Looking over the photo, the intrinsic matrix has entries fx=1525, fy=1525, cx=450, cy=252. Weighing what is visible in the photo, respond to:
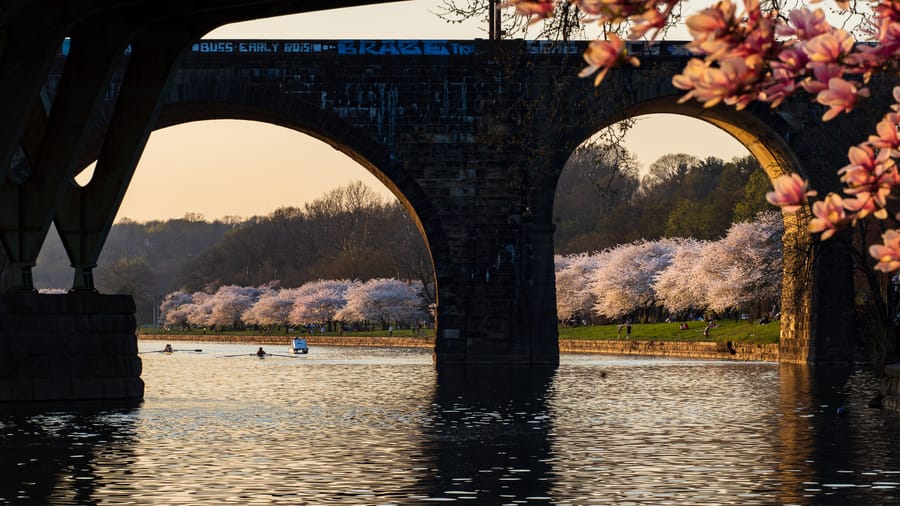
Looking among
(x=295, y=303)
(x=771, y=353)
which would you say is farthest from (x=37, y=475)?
(x=295, y=303)

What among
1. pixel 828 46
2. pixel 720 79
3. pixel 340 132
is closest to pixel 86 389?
pixel 340 132

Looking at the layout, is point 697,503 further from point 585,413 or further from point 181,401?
point 181,401

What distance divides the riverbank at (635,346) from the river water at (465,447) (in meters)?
22.3

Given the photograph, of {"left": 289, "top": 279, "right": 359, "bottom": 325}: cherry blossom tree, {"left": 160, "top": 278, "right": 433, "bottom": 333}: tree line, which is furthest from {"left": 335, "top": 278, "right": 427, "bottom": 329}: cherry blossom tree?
{"left": 289, "top": 279, "right": 359, "bottom": 325}: cherry blossom tree

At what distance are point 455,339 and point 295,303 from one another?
83652mm

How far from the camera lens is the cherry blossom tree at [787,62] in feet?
15.8

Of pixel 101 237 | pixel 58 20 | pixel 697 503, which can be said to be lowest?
pixel 697 503

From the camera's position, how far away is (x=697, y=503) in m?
13.4

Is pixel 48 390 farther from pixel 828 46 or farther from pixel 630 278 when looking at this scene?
pixel 630 278

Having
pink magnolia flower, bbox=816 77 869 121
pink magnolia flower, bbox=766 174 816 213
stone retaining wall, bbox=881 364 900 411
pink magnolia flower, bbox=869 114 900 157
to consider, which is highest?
pink magnolia flower, bbox=816 77 869 121

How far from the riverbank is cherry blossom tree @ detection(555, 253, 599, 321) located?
13208 millimetres

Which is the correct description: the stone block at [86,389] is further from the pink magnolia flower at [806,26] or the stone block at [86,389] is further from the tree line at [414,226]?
the tree line at [414,226]

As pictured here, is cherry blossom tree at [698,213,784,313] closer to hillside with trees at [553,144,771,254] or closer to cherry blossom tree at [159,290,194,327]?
hillside with trees at [553,144,771,254]

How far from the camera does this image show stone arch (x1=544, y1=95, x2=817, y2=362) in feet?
152
